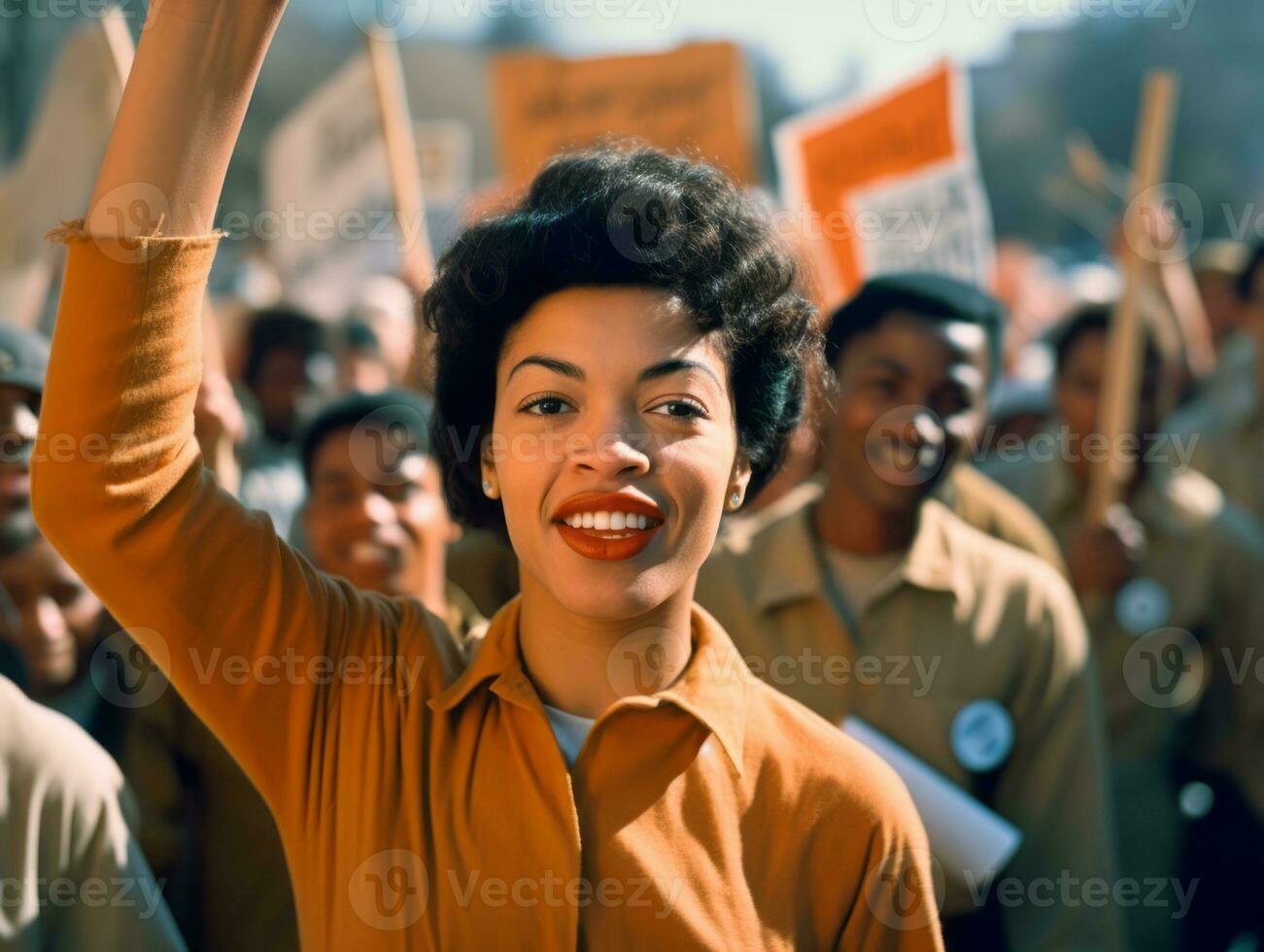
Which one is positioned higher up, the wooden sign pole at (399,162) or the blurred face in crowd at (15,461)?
the wooden sign pole at (399,162)

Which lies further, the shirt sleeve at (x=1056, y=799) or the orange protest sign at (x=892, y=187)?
the orange protest sign at (x=892, y=187)

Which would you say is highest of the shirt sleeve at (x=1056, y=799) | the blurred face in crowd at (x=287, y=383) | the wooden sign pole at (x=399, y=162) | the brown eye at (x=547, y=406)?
the wooden sign pole at (x=399, y=162)

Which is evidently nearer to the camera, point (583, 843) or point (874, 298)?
point (583, 843)

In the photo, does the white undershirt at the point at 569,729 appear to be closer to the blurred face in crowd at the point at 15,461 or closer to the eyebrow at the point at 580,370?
the eyebrow at the point at 580,370

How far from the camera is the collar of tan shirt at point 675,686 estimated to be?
1946 mm

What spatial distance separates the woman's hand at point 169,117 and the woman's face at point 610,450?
1.68 ft

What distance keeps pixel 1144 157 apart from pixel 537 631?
323 centimetres

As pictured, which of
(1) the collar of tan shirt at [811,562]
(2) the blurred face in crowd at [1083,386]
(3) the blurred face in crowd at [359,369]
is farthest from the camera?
(3) the blurred face in crowd at [359,369]

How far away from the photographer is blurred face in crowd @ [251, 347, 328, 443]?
220 inches

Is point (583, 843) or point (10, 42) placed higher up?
point (10, 42)

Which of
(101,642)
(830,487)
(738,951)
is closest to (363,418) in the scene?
(101,642)

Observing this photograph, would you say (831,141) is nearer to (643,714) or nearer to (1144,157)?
(1144,157)

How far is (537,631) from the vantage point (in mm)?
2039

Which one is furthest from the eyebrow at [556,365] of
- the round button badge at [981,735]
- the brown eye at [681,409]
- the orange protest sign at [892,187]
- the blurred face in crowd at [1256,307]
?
the blurred face in crowd at [1256,307]
